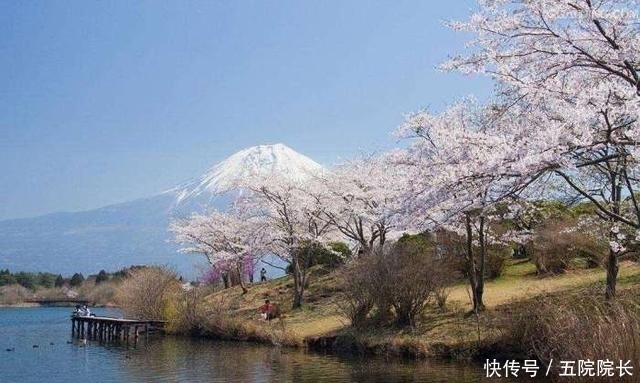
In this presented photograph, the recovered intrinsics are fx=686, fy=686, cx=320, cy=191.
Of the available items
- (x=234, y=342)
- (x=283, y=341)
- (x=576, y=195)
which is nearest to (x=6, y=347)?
(x=234, y=342)

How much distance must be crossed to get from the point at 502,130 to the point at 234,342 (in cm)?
1639

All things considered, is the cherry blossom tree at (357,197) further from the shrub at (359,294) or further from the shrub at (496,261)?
the shrub at (359,294)

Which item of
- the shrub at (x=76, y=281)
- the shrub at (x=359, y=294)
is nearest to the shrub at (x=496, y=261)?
the shrub at (x=359, y=294)

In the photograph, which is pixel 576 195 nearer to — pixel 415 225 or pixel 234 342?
pixel 415 225

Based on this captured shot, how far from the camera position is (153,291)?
104ft

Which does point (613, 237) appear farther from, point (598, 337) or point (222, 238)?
point (222, 238)

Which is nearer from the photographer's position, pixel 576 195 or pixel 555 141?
pixel 555 141

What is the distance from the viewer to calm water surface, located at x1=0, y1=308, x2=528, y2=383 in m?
16.2

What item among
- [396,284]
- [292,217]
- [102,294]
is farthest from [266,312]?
[102,294]

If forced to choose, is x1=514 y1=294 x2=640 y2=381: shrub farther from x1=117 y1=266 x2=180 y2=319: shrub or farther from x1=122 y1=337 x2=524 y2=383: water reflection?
x1=117 y1=266 x2=180 y2=319: shrub

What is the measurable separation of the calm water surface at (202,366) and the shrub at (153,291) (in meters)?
4.51

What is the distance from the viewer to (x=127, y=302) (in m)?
34.2

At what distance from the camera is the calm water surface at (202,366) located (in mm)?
16188

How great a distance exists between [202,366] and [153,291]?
45.3ft
